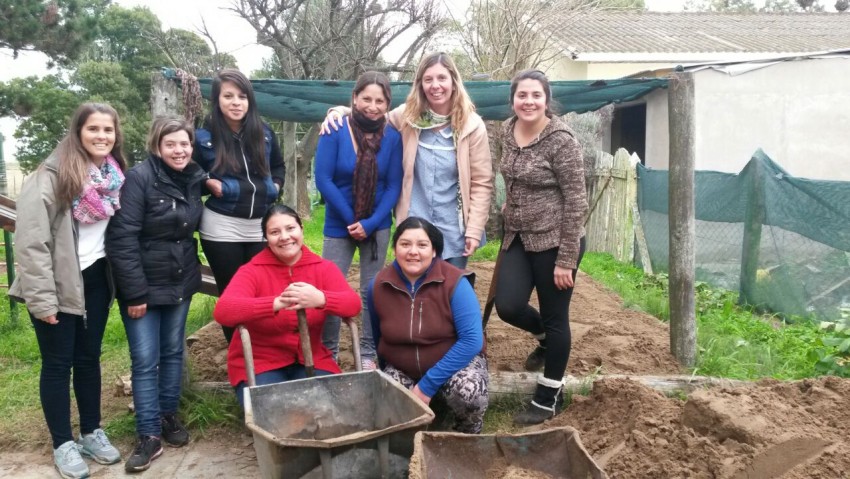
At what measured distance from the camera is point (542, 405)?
3865 mm

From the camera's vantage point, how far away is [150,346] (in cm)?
353

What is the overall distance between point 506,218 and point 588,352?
1.58m

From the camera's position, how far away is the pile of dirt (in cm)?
274

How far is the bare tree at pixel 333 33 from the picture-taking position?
11.4m

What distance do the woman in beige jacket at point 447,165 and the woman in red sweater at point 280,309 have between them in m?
0.69

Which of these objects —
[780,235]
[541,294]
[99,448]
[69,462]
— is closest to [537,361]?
[541,294]

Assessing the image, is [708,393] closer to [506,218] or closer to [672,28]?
[506,218]

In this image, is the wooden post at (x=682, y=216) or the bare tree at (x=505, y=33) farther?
the bare tree at (x=505, y=33)

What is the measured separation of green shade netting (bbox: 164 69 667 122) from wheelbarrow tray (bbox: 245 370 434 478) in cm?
235

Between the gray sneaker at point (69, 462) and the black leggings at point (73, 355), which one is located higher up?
the black leggings at point (73, 355)

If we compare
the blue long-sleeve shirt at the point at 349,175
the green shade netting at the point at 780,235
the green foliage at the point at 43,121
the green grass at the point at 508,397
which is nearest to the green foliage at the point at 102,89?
the green foliage at the point at 43,121

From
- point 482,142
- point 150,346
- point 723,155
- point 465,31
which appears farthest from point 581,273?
point 150,346

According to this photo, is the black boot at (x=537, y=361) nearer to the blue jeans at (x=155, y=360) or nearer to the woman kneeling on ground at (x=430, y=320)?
the woman kneeling on ground at (x=430, y=320)

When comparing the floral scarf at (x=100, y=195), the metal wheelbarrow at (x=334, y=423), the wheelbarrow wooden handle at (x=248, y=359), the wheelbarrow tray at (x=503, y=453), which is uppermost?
the floral scarf at (x=100, y=195)
